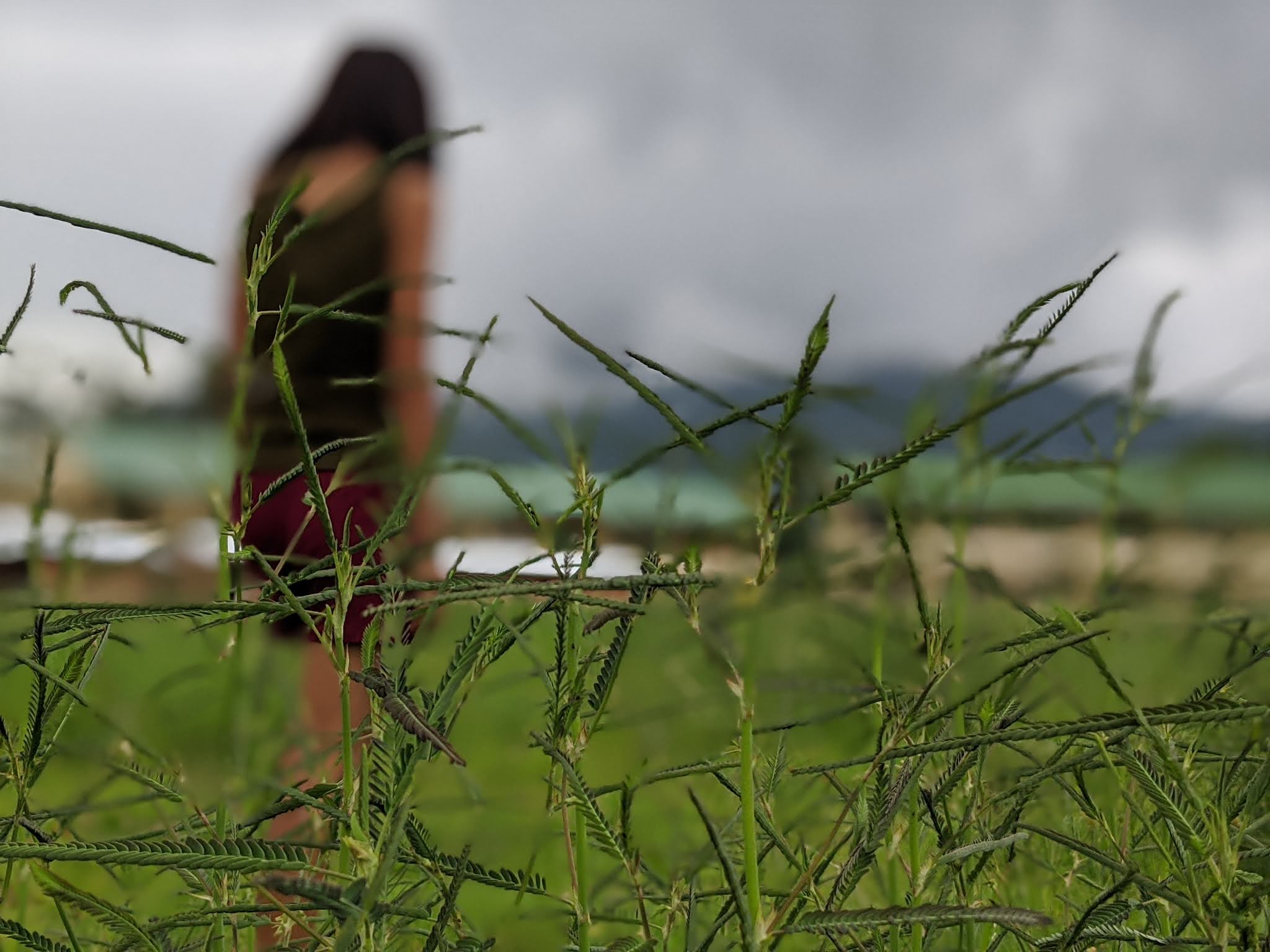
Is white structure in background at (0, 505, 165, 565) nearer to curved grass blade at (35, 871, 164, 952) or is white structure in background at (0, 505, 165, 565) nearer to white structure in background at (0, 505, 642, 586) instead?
white structure in background at (0, 505, 642, 586)

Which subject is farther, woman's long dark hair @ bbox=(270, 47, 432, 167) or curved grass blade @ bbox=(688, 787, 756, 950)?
woman's long dark hair @ bbox=(270, 47, 432, 167)

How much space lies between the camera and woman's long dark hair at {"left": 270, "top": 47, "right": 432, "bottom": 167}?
5.10m

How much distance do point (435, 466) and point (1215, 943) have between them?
396mm

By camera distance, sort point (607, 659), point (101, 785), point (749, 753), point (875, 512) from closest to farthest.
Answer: point (749, 753) → point (607, 659) → point (875, 512) → point (101, 785)

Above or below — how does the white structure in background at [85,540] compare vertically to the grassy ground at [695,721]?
above

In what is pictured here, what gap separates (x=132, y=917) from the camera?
60 centimetres

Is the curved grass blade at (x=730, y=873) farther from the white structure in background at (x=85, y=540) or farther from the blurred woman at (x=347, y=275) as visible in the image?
the blurred woman at (x=347, y=275)

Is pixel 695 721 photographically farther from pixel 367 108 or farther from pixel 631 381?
pixel 367 108

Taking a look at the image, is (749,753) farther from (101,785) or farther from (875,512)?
(101,785)

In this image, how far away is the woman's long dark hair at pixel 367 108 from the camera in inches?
201

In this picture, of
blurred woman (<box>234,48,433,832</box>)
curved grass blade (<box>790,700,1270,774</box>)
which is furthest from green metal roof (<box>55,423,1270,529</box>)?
blurred woman (<box>234,48,433,832</box>)

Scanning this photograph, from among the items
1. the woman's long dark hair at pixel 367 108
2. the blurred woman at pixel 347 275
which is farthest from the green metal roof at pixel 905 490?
the woman's long dark hair at pixel 367 108

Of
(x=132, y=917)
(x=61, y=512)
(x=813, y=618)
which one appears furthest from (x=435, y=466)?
(x=61, y=512)

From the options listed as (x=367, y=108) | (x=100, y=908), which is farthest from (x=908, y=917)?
(x=367, y=108)
